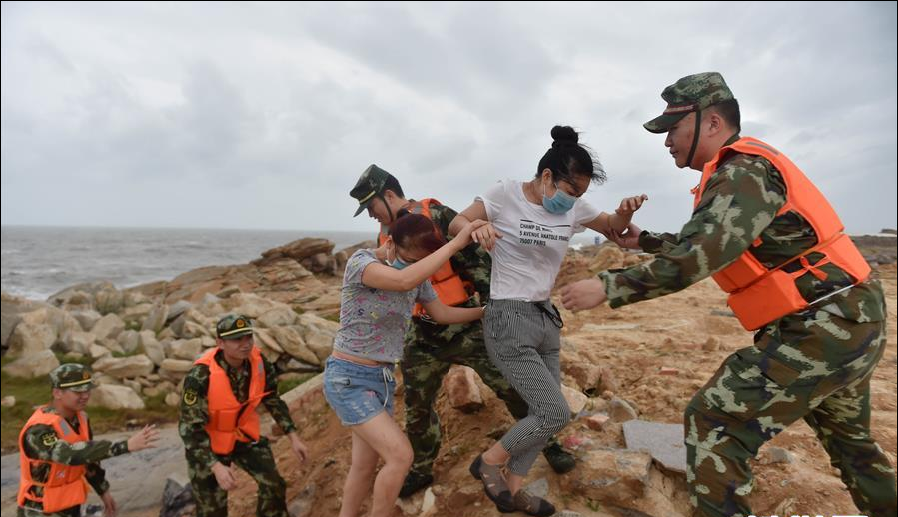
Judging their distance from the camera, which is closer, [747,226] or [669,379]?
[747,226]

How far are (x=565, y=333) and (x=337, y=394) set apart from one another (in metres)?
6.87

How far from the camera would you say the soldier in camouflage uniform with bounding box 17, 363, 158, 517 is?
4.71 meters

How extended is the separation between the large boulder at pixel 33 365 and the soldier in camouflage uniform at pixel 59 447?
10.3 meters

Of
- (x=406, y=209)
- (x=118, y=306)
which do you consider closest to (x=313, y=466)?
(x=406, y=209)

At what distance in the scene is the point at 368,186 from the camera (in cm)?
401

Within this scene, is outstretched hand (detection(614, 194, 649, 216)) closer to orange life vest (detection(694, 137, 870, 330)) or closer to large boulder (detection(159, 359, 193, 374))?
orange life vest (detection(694, 137, 870, 330))

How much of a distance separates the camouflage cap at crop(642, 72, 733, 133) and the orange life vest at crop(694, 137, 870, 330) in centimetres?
29

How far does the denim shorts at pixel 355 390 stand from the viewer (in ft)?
10.6

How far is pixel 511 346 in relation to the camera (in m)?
3.23

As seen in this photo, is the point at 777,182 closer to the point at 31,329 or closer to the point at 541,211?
the point at 541,211

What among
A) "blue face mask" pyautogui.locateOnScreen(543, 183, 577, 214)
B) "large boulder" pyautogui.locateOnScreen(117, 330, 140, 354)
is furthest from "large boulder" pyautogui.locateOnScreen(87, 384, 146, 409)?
"blue face mask" pyautogui.locateOnScreen(543, 183, 577, 214)

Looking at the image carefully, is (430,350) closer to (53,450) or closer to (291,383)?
(53,450)

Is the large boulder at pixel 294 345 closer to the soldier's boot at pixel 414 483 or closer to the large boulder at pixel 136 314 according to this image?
the soldier's boot at pixel 414 483

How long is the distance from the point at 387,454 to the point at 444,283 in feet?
4.43
